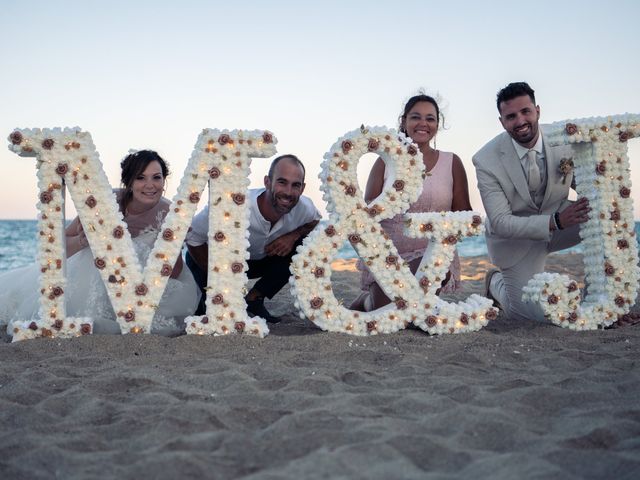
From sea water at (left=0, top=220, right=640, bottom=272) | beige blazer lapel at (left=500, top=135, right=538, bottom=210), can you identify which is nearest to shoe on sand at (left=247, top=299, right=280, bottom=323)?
beige blazer lapel at (left=500, top=135, right=538, bottom=210)

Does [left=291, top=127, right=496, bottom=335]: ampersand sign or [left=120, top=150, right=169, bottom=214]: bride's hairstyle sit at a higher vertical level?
[left=120, top=150, right=169, bottom=214]: bride's hairstyle

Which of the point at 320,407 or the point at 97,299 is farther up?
the point at 97,299

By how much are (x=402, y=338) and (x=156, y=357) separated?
177 cm

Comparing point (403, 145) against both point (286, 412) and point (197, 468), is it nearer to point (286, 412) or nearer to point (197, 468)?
point (286, 412)

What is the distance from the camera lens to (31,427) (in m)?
3.06

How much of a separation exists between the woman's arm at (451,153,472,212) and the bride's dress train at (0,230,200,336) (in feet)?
8.25

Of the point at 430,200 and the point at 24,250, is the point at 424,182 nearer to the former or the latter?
the point at 430,200

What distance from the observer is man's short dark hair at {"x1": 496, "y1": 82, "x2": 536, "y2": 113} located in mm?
5898

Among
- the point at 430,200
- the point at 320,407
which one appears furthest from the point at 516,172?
the point at 320,407

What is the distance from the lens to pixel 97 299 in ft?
18.2

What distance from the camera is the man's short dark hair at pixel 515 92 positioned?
590 centimetres

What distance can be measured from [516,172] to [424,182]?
32.3 inches

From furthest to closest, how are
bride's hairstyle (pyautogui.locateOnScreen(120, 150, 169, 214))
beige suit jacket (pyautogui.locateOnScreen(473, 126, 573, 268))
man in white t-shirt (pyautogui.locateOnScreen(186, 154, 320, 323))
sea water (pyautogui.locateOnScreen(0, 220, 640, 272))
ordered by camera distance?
sea water (pyautogui.locateOnScreen(0, 220, 640, 272)), beige suit jacket (pyautogui.locateOnScreen(473, 126, 573, 268)), man in white t-shirt (pyautogui.locateOnScreen(186, 154, 320, 323)), bride's hairstyle (pyautogui.locateOnScreen(120, 150, 169, 214))

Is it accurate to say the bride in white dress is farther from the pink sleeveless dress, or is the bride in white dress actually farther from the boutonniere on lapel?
the boutonniere on lapel
